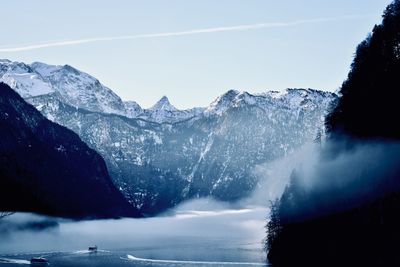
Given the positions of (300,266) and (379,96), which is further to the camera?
(300,266)

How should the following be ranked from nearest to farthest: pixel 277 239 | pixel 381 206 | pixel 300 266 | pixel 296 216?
pixel 381 206
pixel 300 266
pixel 296 216
pixel 277 239

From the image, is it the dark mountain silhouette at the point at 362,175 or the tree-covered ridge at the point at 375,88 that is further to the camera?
the tree-covered ridge at the point at 375,88

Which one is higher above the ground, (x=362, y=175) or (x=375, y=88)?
(x=375, y=88)

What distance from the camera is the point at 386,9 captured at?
131750mm

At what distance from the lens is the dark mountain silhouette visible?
110 metres

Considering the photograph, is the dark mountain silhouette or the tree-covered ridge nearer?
the dark mountain silhouette

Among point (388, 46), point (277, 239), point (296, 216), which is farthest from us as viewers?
point (277, 239)

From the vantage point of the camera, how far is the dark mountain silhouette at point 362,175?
11050 cm

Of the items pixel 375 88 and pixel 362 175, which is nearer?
pixel 375 88

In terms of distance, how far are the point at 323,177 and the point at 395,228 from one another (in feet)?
145

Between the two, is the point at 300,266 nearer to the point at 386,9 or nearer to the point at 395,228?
the point at 395,228

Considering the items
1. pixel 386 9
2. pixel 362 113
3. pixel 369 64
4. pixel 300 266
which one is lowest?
pixel 300 266

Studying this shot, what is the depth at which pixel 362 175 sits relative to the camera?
122688 millimetres

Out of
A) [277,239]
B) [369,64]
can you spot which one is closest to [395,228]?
[369,64]
